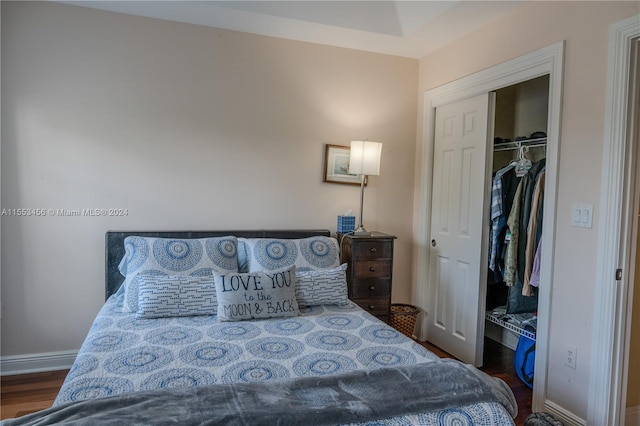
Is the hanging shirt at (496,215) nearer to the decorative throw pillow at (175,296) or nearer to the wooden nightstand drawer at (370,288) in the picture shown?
the wooden nightstand drawer at (370,288)

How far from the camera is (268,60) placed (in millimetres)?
3027

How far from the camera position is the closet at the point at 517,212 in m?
2.71

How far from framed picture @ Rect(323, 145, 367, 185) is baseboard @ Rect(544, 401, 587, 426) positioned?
6.41 feet

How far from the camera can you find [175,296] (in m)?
2.17

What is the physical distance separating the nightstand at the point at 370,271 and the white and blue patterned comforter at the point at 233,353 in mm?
660

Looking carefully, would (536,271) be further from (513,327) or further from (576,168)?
(576,168)

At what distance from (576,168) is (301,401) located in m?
1.81

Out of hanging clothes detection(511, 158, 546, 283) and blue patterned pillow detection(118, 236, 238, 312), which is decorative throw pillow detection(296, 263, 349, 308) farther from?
hanging clothes detection(511, 158, 546, 283)

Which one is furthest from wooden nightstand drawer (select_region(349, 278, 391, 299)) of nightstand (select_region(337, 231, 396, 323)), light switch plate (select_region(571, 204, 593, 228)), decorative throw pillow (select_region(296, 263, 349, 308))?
light switch plate (select_region(571, 204, 593, 228))

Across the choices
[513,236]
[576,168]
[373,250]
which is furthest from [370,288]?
[576,168]

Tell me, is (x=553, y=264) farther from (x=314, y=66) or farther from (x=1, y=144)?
(x=1, y=144)

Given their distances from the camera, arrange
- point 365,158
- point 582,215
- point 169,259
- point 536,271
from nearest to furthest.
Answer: point 582,215 < point 169,259 < point 536,271 < point 365,158

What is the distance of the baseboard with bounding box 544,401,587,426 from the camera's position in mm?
2094

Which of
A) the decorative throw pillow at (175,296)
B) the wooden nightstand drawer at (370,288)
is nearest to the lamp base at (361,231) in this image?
the wooden nightstand drawer at (370,288)
